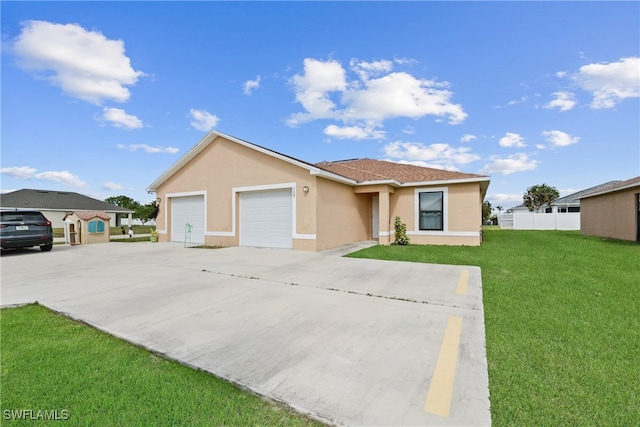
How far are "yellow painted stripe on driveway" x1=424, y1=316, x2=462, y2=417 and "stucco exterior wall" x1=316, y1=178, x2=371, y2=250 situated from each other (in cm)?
735

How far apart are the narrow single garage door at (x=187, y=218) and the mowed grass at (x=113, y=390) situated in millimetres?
11127

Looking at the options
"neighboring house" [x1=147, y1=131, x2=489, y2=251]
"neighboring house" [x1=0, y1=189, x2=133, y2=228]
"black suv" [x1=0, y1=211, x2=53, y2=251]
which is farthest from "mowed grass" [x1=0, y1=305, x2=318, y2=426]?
"neighboring house" [x1=0, y1=189, x2=133, y2=228]

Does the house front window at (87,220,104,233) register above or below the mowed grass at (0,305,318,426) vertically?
above

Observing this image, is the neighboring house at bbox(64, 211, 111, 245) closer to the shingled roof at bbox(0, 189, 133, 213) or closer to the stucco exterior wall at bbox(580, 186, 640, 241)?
the shingled roof at bbox(0, 189, 133, 213)

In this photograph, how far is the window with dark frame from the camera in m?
12.8

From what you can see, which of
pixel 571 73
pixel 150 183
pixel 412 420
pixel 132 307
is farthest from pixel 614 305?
pixel 150 183

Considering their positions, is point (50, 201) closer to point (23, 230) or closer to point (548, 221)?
point (23, 230)

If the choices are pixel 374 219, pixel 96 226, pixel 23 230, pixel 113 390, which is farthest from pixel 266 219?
pixel 96 226

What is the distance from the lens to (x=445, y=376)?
244cm

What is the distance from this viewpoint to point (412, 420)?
189 centimetres

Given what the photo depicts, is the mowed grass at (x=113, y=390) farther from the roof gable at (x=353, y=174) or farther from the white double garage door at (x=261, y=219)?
the white double garage door at (x=261, y=219)

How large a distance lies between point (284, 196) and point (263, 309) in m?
7.46

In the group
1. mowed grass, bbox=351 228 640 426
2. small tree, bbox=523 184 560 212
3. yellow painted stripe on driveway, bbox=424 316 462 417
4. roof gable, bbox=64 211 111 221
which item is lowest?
yellow painted stripe on driveway, bbox=424 316 462 417

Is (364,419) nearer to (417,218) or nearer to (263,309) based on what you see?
(263,309)
